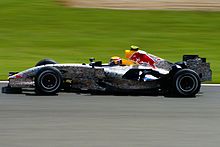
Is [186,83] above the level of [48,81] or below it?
below

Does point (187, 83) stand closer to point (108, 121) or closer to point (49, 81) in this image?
point (49, 81)

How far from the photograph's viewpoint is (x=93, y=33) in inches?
879

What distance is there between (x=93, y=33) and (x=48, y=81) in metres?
11.3

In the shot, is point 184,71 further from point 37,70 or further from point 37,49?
point 37,49

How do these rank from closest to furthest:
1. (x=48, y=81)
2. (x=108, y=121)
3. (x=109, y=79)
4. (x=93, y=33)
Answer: (x=108, y=121) < (x=48, y=81) < (x=109, y=79) < (x=93, y=33)

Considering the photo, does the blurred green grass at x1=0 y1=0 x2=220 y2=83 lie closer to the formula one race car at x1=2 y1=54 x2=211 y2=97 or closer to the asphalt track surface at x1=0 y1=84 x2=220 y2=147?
the formula one race car at x1=2 y1=54 x2=211 y2=97

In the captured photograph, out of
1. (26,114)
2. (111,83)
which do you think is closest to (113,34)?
(111,83)

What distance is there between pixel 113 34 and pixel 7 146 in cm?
1523

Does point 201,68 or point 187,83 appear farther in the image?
point 201,68

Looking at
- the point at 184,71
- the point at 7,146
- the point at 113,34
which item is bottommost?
the point at 7,146

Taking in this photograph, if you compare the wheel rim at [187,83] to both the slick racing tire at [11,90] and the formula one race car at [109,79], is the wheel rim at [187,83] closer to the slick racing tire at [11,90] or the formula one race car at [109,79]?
the formula one race car at [109,79]

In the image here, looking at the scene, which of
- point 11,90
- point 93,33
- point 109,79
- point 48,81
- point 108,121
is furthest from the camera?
point 93,33

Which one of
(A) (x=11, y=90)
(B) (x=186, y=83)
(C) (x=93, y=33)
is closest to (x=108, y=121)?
(B) (x=186, y=83)

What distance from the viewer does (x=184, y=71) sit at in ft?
36.6
